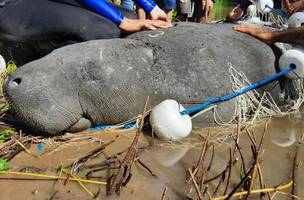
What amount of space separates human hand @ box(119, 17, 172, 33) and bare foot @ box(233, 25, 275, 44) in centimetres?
68

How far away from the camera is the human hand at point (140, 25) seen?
4.34 m

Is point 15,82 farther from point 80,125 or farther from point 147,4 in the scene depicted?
point 147,4

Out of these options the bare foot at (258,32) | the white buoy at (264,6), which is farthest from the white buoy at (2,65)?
the white buoy at (264,6)

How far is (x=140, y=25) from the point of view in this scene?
436 centimetres

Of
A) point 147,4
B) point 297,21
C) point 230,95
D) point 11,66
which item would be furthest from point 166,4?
point 230,95

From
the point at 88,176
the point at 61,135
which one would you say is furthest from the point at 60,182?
the point at 61,135

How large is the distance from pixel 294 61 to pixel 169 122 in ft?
4.46

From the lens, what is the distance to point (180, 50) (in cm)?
393

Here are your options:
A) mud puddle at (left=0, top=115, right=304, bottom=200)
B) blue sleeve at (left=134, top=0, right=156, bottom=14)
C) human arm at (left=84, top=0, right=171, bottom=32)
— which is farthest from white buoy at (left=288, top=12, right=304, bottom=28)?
blue sleeve at (left=134, top=0, right=156, bottom=14)

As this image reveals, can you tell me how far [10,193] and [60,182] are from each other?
30 cm

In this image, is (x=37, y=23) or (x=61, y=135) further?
(x=37, y=23)

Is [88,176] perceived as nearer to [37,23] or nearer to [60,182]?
[60,182]

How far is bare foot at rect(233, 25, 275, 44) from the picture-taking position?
14.0ft

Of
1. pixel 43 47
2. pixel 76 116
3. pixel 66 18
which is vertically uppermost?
pixel 66 18
